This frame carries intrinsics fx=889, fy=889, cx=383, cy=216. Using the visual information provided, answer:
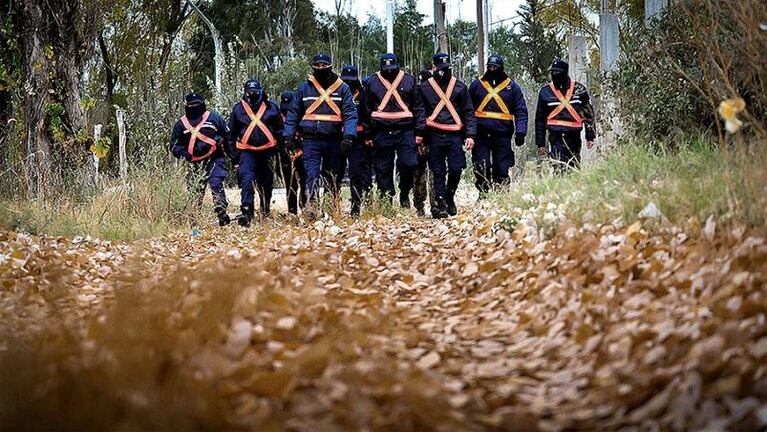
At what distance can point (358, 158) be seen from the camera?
43.4 feet

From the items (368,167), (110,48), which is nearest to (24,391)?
(368,167)

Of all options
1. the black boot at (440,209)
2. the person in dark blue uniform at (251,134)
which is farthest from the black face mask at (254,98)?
the black boot at (440,209)

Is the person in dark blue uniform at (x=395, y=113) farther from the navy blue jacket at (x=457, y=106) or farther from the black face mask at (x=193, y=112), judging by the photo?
the black face mask at (x=193, y=112)

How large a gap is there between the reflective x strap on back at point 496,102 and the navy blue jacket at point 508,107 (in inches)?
1.2

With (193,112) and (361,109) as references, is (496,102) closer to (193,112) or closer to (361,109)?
(361,109)

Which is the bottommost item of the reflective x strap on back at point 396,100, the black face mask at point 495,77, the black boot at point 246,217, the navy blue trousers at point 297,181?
the black boot at point 246,217

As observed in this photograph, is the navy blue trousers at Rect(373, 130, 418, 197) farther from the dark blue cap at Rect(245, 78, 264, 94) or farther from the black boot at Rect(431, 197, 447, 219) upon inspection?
the dark blue cap at Rect(245, 78, 264, 94)

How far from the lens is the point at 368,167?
1370 centimetres

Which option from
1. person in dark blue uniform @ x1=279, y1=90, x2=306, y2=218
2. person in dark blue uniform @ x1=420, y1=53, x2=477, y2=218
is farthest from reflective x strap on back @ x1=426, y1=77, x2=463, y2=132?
person in dark blue uniform @ x1=279, y1=90, x2=306, y2=218

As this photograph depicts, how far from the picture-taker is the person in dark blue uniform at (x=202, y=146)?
13672mm

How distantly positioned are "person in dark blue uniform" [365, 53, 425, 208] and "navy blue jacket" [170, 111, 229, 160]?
8.66 ft

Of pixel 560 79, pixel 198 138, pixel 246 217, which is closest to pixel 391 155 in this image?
pixel 246 217

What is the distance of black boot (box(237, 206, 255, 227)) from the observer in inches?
522

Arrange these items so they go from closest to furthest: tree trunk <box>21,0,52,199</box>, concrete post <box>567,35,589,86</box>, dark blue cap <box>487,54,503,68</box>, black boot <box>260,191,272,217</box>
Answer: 1. dark blue cap <box>487,54,503,68</box>
2. black boot <box>260,191,272,217</box>
3. tree trunk <box>21,0,52,199</box>
4. concrete post <box>567,35,589,86</box>
